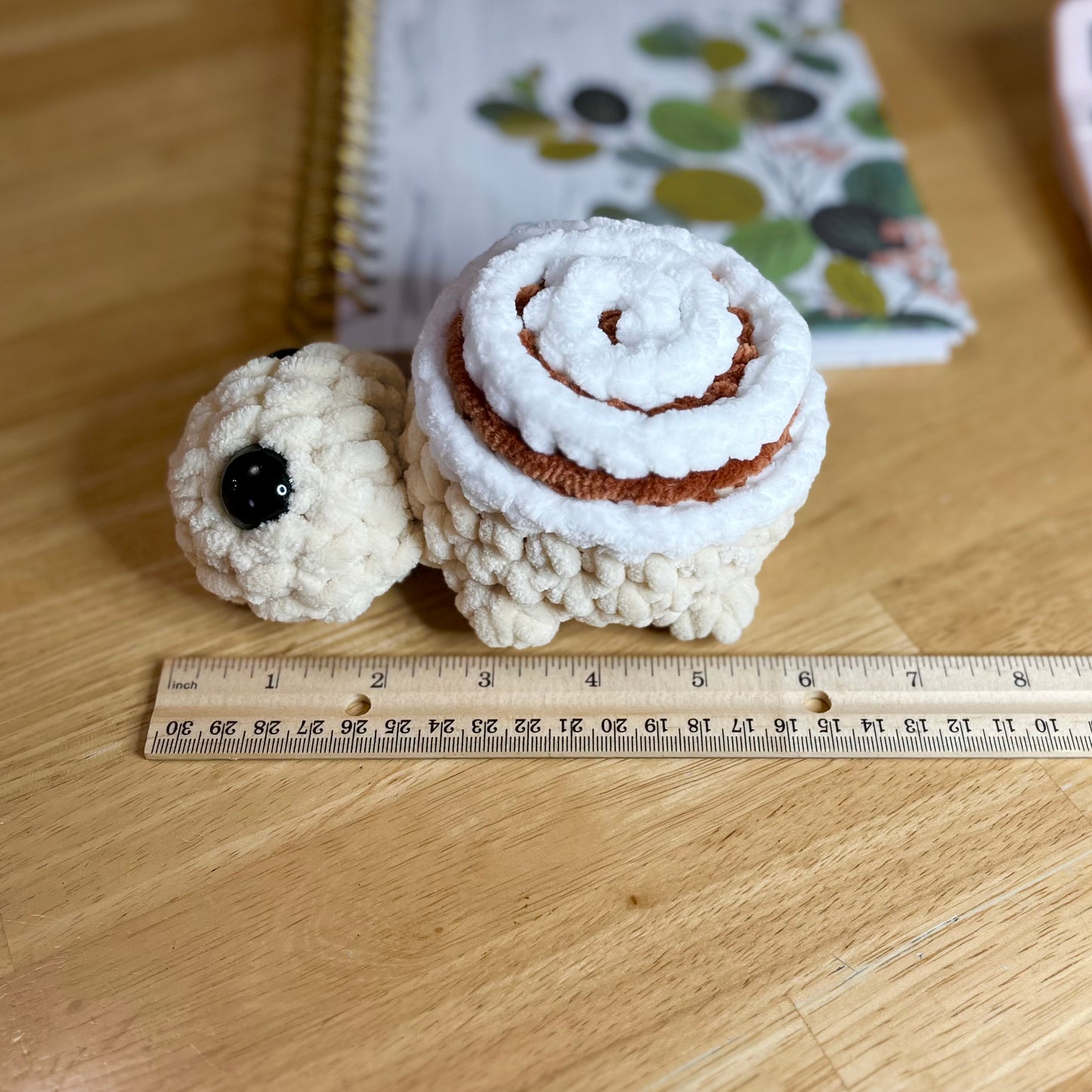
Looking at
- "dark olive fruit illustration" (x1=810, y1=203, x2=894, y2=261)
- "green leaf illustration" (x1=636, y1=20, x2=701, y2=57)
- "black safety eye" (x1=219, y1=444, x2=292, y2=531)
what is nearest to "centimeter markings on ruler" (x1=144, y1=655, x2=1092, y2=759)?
"black safety eye" (x1=219, y1=444, x2=292, y2=531)

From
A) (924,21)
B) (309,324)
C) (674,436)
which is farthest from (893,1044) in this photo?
(924,21)

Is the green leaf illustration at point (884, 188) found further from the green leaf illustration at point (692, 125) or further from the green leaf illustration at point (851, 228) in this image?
the green leaf illustration at point (692, 125)

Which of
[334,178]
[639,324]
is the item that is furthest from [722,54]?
[639,324]

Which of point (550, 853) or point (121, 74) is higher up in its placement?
point (121, 74)

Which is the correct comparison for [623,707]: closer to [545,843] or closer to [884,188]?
[545,843]

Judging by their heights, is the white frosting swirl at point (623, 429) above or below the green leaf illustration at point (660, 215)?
above

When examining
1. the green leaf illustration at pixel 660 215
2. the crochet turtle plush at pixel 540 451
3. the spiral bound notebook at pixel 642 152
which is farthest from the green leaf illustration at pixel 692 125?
the crochet turtle plush at pixel 540 451

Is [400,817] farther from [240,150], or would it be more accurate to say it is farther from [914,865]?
[240,150]
